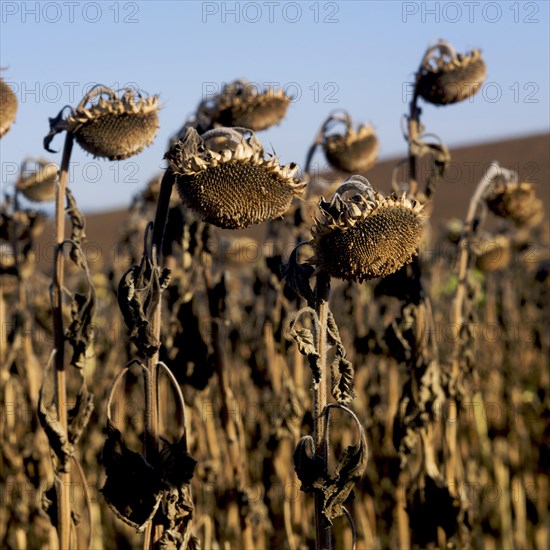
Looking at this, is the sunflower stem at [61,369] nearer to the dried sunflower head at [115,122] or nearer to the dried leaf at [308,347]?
the dried sunflower head at [115,122]

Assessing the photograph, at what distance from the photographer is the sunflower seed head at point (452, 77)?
3.51 metres

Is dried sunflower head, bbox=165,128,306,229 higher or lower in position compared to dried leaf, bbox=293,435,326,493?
higher

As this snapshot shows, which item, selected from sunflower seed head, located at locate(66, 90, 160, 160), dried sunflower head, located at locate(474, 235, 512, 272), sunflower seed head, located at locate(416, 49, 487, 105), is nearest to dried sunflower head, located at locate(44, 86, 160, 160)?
sunflower seed head, located at locate(66, 90, 160, 160)

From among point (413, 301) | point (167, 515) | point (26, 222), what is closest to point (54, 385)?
point (167, 515)

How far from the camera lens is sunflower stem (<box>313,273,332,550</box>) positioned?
2.17 m

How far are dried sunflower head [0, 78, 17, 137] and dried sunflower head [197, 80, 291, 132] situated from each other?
1036 millimetres

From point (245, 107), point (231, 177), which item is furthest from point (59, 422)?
point (245, 107)

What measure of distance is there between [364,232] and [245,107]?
64.4 inches

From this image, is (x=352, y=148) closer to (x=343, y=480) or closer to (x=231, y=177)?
(x=231, y=177)

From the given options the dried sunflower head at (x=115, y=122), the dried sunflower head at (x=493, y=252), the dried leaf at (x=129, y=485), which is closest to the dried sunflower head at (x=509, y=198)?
the dried sunflower head at (x=493, y=252)

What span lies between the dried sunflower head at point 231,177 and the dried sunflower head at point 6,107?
735 mm

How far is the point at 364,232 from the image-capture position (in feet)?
6.64

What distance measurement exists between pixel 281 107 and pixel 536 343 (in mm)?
4159

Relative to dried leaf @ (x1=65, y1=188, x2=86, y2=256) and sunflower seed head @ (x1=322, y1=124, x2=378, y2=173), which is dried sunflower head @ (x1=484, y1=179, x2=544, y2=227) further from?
dried leaf @ (x1=65, y1=188, x2=86, y2=256)
